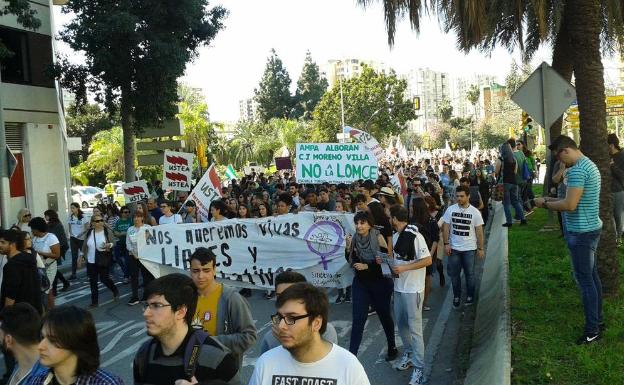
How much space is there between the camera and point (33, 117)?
2212 cm

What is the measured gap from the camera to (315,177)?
17.3 m

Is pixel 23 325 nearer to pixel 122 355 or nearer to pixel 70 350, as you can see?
pixel 70 350

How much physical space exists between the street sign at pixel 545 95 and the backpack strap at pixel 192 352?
5618 millimetres

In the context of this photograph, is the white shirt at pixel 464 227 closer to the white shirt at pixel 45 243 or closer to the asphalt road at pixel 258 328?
the asphalt road at pixel 258 328

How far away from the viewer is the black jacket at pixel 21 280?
7.00 meters

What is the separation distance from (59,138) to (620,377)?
2161 centimetres

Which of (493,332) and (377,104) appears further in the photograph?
(377,104)

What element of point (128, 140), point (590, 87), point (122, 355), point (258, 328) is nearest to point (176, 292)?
point (122, 355)

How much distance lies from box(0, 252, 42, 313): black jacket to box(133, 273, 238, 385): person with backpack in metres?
4.10

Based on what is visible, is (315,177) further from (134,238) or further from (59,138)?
(59,138)

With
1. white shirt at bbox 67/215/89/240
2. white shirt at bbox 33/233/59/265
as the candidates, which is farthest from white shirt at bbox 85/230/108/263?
white shirt at bbox 67/215/89/240

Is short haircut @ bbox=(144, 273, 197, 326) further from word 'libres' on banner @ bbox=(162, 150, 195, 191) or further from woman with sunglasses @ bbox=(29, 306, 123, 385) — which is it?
word 'libres' on banner @ bbox=(162, 150, 195, 191)

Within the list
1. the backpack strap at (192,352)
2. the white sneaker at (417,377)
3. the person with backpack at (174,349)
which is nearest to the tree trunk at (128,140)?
the white sneaker at (417,377)

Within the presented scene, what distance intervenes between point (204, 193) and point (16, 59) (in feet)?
38.5
